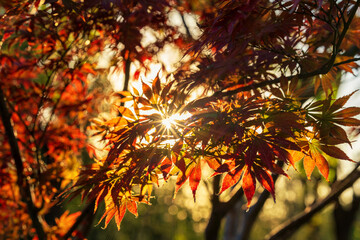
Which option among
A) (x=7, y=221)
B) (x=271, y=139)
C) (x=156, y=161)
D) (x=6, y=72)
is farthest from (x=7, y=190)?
(x=271, y=139)

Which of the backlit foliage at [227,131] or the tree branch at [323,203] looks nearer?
the backlit foliage at [227,131]

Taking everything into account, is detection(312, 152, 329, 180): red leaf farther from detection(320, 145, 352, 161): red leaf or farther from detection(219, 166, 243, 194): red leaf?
detection(219, 166, 243, 194): red leaf

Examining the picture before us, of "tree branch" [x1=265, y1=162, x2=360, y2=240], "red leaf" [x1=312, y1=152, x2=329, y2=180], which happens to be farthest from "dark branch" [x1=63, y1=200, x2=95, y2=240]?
"red leaf" [x1=312, y1=152, x2=329, y2=180]

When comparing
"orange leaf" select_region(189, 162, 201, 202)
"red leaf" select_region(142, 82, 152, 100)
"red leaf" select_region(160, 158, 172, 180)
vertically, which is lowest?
"orange leaf" select_region(189, 162, 201, 202)

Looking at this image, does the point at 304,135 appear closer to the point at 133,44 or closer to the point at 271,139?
the point at 271,139

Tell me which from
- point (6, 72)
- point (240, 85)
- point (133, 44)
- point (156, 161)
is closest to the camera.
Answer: point (156, 161)

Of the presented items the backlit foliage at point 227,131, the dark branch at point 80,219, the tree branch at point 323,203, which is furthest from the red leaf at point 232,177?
the dark branch at point 80,219

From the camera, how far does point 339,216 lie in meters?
4.80

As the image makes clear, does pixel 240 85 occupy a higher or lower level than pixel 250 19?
lower

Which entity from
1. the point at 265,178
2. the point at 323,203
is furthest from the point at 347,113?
the point at 323,203

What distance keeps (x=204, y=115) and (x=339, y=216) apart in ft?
15.5

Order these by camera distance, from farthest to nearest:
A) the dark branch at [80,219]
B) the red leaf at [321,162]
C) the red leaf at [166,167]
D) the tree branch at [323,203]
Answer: the dark branch at [80,219]
the tree branch at [323,203]
the red leaf at [321,162]
the red leaf at [166,167]

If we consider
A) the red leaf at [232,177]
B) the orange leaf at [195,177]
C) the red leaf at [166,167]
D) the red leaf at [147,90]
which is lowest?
the red leaf at [232,177]

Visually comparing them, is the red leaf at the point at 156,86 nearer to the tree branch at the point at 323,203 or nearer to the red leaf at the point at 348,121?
the red leaf at the point at 348,121
